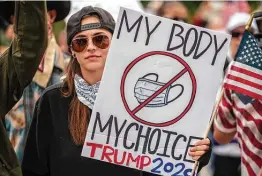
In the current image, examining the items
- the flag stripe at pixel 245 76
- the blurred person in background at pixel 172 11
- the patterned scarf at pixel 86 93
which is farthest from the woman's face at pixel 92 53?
the blurred person in background at pixel 172 11

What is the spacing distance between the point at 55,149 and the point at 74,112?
25cm

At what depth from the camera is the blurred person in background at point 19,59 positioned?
5.97 meters

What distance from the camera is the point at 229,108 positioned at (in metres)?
7.93

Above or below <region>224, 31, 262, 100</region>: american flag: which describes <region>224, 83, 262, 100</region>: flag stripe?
below

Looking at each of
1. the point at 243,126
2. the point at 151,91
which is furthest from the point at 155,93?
the point at 243,126

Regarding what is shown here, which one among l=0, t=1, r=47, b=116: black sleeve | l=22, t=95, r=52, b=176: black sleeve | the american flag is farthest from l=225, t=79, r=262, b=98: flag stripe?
l=0, t=1, r=47, b=116: black sleeve

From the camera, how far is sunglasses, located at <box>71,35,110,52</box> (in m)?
6.70

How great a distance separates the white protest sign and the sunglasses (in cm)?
37

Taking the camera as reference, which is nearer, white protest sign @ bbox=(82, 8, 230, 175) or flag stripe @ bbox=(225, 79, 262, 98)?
white protest sign @ bbox=(82, 8, 230, 175)

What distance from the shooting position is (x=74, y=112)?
6645 mm

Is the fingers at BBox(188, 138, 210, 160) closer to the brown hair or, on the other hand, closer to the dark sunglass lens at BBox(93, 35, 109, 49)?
the brown hair

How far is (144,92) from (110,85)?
0.66 ft

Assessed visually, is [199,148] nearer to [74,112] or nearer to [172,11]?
[74,112]

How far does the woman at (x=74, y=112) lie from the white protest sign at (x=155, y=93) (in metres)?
0.21
